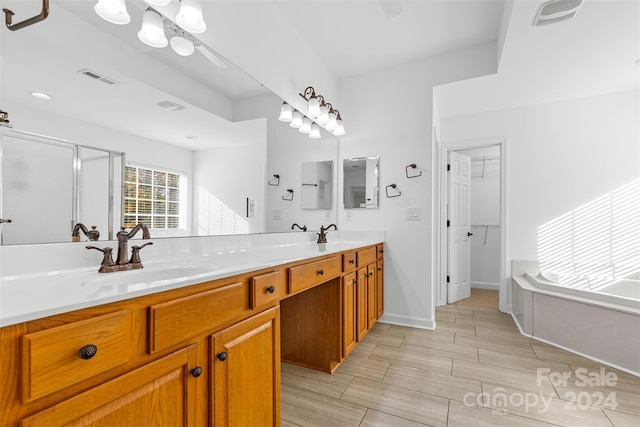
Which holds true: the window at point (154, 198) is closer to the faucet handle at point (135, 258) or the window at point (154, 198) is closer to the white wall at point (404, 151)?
the faucet handle at point (135, 258)

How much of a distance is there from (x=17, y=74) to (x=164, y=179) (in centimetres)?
59

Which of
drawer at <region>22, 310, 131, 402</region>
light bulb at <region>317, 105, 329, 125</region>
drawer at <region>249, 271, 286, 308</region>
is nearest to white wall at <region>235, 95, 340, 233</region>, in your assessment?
light bulb at <region>317, 105, 329, 125</region>

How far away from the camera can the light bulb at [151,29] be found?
1.35 m

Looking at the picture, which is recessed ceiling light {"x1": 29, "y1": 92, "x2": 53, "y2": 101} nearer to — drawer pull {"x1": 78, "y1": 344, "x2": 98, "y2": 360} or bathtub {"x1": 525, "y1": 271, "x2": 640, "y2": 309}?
drawer pull {"x1": 78, "y1": 344, "x2": 98, "y2": 360}

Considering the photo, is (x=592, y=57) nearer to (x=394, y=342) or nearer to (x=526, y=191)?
(x=526, y=191)

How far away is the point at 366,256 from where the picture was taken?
2.51 metres

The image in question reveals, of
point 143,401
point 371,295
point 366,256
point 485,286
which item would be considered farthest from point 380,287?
point 485,286

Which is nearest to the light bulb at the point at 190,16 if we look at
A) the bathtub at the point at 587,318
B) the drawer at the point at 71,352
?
the drawer at the point at 71,352

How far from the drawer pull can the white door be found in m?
3.72

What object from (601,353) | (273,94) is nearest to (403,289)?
(601,353)

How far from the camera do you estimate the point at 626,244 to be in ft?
10.1

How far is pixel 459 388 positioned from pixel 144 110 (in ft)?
7.44

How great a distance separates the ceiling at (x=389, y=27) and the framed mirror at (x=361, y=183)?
0.97m

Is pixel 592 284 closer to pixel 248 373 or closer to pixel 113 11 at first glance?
pixel 248 373
